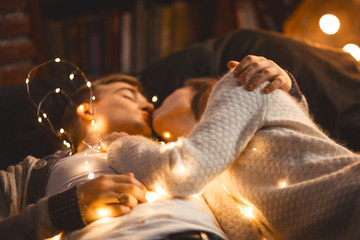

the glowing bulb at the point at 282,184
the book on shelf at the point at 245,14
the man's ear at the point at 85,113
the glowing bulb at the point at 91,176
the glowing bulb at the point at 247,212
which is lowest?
the glowing bulb at the point at 247,212

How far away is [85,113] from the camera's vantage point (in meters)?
1.30

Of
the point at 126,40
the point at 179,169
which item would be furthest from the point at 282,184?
the point at 126,40

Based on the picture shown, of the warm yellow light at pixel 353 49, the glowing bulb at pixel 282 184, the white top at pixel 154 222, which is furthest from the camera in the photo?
the warm yellow light at pixel 353 49

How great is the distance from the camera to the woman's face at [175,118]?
121 centimetres

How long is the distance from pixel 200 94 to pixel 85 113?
1.31ft

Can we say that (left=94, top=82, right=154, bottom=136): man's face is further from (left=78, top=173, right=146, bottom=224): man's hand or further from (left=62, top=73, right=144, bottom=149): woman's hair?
(left=78, top=173, right=146, bottom=224): man's hand

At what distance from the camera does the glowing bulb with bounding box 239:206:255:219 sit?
85 cm

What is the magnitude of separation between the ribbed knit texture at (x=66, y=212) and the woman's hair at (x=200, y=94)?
20.4 inches

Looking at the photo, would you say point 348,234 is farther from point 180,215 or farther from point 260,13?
point 260,13

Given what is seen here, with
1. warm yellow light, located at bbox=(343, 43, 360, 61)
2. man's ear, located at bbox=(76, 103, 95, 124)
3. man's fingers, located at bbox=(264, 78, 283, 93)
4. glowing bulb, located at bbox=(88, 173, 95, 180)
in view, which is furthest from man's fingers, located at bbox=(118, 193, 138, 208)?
warm yellow light, located at bbox=(343, 43, 360, 61)

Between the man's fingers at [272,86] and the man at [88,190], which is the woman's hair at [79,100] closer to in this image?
the man at [88,190]

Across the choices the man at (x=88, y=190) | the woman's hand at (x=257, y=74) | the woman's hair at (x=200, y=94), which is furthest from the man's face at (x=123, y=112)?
the woman's hand at (x=257, y=74)

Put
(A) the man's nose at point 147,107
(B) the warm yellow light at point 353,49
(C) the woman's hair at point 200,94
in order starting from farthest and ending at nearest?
1. (B) the warm yellow light at point 353,49
2. (A) the man's nose at point 147,107
3. (C) the woman's hair at point 200,94

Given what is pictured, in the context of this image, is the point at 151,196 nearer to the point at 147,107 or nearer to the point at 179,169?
the point at 179,169
